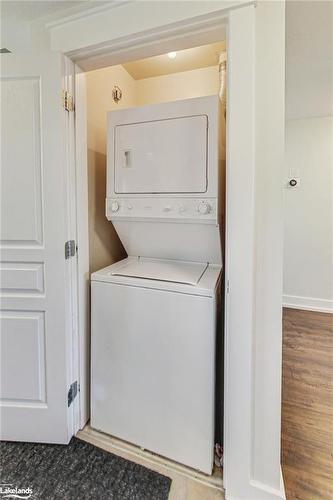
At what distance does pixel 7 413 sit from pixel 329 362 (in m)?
2.47

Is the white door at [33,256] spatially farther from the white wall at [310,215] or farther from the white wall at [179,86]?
the white wall at [310,215]

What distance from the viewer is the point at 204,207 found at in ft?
4.70

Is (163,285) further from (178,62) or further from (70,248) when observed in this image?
(178,62)

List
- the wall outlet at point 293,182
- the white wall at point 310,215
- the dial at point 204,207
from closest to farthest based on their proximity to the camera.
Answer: the dial at point 204,207, the white wall at point 310,215, the wall outlet at point 293,182

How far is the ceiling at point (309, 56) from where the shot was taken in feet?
5.06

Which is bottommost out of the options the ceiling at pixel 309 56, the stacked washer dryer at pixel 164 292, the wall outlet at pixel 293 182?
the stacked washer dryer at pixel 164 292

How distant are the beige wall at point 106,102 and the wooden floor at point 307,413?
1.56m

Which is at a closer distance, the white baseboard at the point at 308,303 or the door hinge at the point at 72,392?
the door hinge at the point at 72,392

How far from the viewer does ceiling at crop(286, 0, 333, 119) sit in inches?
60.7

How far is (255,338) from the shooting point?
1.18 m

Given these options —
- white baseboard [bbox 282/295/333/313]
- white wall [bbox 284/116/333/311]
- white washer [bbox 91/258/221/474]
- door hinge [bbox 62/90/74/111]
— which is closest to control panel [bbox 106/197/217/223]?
white washer [bbox 91/258/221/474]

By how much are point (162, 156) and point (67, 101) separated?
0.58 m

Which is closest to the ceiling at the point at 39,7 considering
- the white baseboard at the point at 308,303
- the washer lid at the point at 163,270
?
the washer lid at the point at 163,270

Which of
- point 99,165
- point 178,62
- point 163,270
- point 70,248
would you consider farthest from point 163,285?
point 178,62
